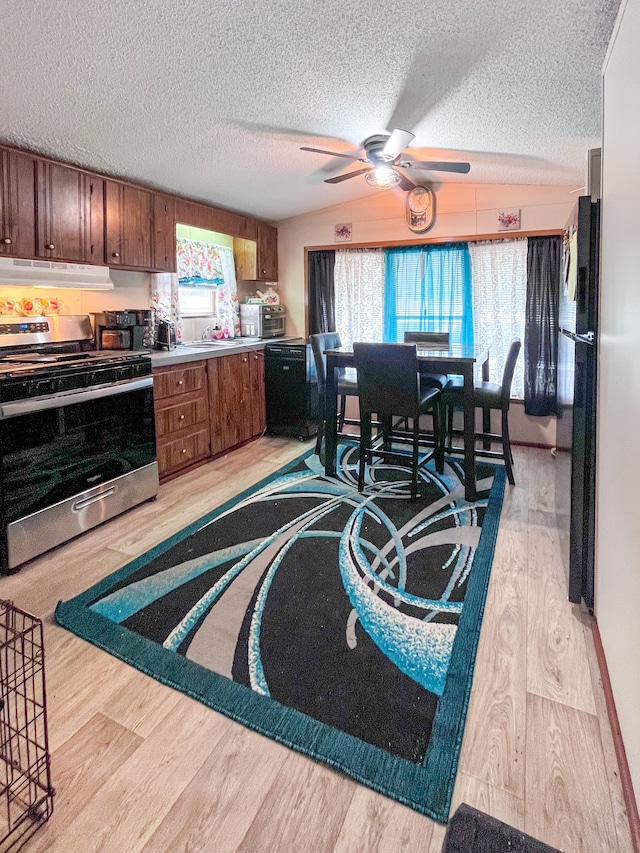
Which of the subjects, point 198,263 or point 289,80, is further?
point 198,263

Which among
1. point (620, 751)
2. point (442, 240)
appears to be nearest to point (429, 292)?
point (442, 240)

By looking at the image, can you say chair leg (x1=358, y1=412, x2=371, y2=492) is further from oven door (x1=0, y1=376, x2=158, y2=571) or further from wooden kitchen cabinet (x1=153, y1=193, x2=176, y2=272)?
wooden kitchen cabinet (x1=153, y1=193, x2=176, y2=272)

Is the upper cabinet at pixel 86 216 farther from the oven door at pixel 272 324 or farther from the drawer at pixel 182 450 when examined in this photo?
the drawer at pixel 182 450

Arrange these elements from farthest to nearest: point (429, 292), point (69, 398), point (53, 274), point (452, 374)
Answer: point (429, 292) → point (452, 374) → point (53, 274) → point (69, 398)

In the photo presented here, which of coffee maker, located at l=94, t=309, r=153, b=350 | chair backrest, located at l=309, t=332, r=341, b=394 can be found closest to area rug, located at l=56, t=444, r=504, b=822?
chair backrest, located at l=309, t=332, r=341, b=394

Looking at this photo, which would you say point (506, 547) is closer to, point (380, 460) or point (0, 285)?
point (380, 460)

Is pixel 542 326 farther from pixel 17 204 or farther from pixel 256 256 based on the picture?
pixel 17 204

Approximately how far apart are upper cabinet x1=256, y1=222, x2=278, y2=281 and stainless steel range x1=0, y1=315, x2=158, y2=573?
2106 millimetres

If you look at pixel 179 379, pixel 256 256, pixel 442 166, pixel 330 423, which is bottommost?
pixel 330 423

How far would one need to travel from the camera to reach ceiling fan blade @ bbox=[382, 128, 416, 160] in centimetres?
265

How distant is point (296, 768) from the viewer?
4.42 feet

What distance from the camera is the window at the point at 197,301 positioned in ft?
14.5

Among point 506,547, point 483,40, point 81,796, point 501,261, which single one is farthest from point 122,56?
point 501,261

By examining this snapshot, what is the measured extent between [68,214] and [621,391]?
309 centimetres
